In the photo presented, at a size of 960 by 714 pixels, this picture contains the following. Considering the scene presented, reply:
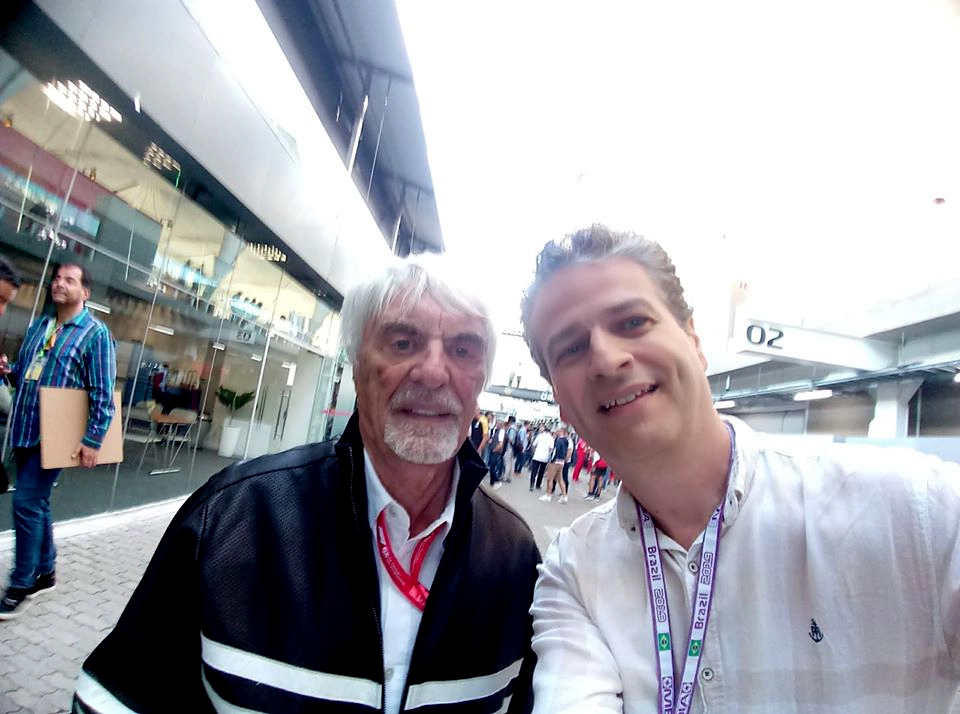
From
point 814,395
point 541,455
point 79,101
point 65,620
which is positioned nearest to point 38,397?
point 65,620

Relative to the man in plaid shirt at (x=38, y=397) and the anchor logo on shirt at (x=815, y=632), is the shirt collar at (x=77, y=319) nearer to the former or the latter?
the man in plaid shirt at (x=38, y=397)

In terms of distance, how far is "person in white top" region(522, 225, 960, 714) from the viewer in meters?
0.94

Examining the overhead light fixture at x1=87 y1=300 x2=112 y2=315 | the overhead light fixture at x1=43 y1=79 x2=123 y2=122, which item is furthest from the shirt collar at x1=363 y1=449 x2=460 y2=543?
the overhead light fixture at x1=43 y1=79 x2=123 y2=122

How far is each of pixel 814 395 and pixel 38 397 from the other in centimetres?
1596

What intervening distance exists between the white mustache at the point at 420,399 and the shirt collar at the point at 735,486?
623mm

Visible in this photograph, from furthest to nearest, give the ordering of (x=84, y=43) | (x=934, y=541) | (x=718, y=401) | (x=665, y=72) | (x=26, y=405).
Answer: (x=718, y=401)
(x=665, y=72)
(x=84, y=43)
(x=26, y=405)
(x=934, y=541)

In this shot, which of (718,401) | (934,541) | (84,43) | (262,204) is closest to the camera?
(934,541)

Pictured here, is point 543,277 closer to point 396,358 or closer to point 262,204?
point 396,358

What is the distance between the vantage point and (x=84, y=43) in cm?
354

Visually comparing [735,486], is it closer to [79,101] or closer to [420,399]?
[420,399]

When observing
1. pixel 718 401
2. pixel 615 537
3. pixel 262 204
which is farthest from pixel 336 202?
pixel 718 401

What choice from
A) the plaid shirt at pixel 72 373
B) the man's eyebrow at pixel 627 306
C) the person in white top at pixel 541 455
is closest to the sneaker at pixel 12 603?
the plaid shirt at pixel 72 373

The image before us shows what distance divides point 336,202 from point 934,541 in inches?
333

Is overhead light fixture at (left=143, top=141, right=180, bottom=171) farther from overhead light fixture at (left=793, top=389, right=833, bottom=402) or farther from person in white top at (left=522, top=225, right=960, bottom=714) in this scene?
overhead light fixture at (left=793, top=389, right=833, bottom=402)
